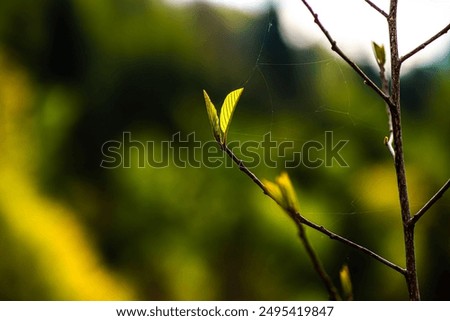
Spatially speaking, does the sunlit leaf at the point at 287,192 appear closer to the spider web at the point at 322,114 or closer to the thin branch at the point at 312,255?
the thin branch at the point at 312,255

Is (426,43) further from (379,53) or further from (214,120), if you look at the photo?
(214,120)

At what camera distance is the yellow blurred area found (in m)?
2.40

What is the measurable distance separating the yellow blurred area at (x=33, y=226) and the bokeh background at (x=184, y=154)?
10 mm

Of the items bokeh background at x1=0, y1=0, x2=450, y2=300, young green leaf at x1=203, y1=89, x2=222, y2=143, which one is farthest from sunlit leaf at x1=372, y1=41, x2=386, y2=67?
bokeh background at x1=0, y1=0, x2=450, y2=300

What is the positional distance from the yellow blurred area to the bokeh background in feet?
0.03

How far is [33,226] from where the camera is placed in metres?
2.55

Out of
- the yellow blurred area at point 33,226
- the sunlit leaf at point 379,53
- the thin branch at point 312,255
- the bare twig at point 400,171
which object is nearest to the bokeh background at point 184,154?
the yellow blurred area at point 33,226

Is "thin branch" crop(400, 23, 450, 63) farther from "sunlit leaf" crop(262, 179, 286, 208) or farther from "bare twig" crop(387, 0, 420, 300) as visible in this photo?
"sunlit leaf" crop(262, 179, 286, 208)

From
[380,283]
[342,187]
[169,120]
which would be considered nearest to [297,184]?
[342,187]

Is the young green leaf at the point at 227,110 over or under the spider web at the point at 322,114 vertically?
over

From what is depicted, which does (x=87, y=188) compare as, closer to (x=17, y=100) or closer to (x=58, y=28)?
(x=17, y=100)


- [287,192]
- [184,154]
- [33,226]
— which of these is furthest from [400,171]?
[184,154]

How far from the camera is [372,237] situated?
285cm

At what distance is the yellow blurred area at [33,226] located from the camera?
7.88 ft
